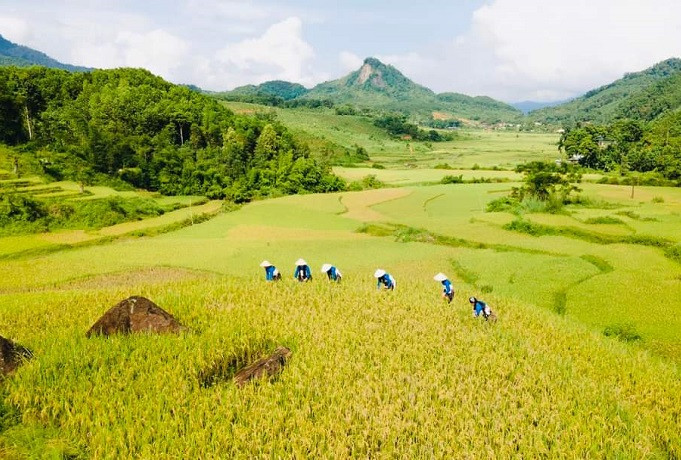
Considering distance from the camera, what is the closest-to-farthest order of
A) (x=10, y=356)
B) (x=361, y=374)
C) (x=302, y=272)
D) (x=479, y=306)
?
(x=10, y=356) → (x=361, y=374) → (x=479, y=306) → (x=302, y=272)

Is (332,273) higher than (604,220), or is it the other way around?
(332,273)

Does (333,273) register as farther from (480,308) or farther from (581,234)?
(581,234)

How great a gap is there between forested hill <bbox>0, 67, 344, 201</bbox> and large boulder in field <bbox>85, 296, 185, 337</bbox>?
55064mm

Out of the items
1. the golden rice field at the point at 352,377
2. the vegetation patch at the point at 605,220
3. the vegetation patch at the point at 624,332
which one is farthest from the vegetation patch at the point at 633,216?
the vegetation patch at the point at 624,332

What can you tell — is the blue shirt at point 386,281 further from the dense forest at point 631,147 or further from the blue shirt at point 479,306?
the dense forest at point 631,147

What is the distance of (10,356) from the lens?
8094mm

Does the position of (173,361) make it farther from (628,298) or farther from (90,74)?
(90,74)

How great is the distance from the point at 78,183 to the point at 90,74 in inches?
1969

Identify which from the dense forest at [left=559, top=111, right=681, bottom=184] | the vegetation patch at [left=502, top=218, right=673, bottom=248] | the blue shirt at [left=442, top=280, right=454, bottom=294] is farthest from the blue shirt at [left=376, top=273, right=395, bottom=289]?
the dense forest at [left=559, top=111, right=681, bottom=184]

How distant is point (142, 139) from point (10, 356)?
72785 millimetres

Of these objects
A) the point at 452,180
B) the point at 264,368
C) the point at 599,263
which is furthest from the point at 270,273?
the point at 452,180

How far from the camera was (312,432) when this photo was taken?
6.82 metres

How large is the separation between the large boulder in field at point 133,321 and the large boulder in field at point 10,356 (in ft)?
4.79

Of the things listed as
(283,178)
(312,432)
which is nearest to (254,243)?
(312,432)
